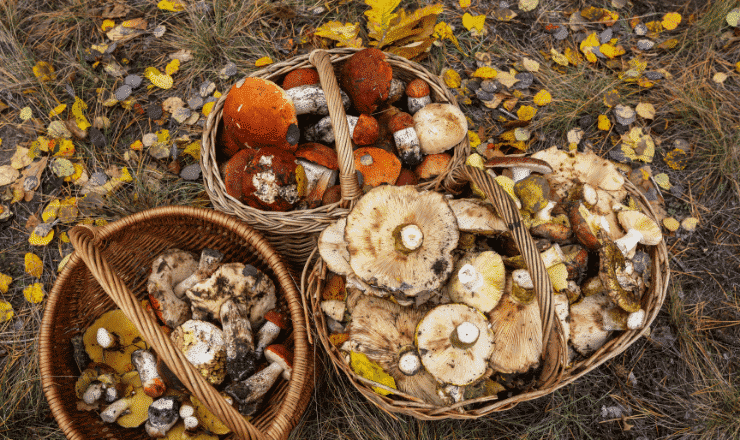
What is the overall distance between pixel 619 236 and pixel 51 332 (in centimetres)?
317

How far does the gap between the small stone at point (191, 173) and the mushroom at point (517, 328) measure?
7.88 ft

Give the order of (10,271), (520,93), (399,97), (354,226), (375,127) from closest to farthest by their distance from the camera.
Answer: (354,226), (375,127), (399,97), (10,271), (520,93)

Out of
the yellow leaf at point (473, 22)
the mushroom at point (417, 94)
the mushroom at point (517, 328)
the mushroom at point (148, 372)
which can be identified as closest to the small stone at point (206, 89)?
the mushroom at point (417, 94)

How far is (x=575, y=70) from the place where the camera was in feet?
11.6

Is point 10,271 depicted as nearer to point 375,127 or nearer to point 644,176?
point 375,127

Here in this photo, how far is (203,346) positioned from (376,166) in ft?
4.51

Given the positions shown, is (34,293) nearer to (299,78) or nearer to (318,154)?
(318,154)

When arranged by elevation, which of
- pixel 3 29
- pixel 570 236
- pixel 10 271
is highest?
pixel 3 29

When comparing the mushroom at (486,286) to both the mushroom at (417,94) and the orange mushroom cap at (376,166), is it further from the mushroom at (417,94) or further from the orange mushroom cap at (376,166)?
the mushroom at (417,94)

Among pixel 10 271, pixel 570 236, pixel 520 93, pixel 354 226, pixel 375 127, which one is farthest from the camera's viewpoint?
pixel 520 93

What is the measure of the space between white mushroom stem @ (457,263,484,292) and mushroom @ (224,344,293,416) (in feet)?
3.48

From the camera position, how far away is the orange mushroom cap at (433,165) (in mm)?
2627

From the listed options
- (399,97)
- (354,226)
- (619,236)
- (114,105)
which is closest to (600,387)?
(619,236)

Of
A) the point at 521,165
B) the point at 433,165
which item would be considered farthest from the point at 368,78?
the point at 521,165
